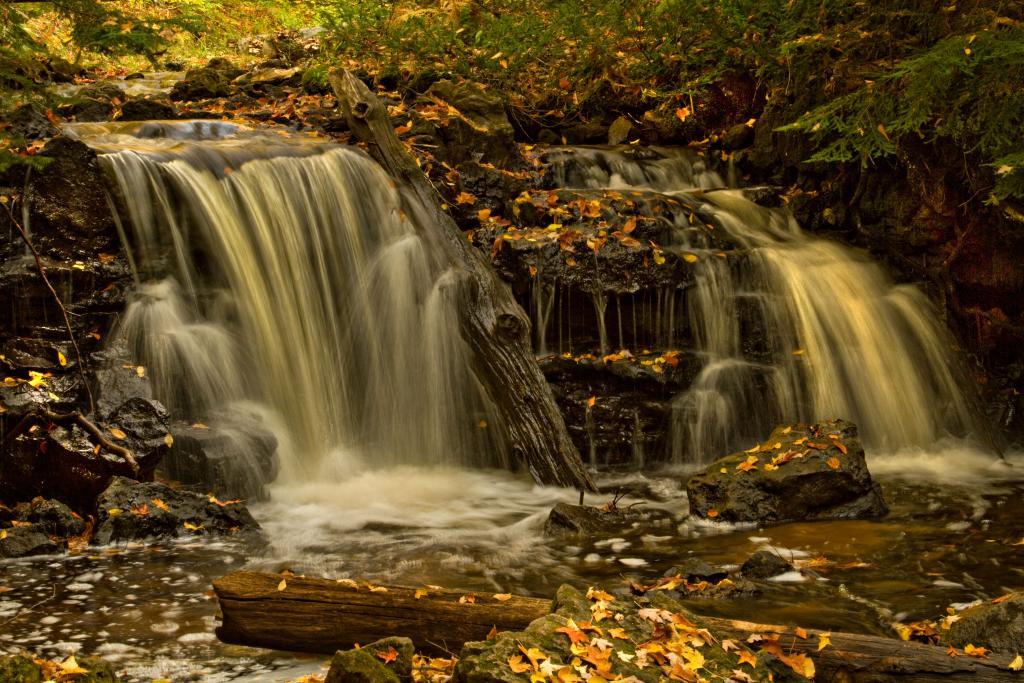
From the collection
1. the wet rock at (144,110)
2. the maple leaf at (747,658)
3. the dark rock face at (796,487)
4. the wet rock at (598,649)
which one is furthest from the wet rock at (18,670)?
the wet rock at (144,110)

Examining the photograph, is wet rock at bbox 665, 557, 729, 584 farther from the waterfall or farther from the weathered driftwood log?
the waterfall

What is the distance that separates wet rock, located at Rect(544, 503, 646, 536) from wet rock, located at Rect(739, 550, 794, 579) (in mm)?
1222

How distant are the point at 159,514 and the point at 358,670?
3.32 meters

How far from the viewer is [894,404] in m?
8.67

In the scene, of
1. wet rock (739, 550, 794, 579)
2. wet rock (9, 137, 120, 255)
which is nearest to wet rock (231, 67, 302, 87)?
wet rock (9, 137, 120, 255)

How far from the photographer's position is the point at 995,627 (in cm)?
357

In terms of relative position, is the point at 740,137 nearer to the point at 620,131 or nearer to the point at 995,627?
the point at 620,131

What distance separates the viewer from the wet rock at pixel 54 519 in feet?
18.2

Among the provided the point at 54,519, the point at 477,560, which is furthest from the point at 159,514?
the point at 477,560

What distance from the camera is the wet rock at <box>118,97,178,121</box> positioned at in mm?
10570

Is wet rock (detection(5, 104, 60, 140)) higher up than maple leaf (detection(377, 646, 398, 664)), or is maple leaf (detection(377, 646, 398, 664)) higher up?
wet rock (detection(5, 104, 60, 140))

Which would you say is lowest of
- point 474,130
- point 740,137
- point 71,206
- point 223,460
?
point 223,460

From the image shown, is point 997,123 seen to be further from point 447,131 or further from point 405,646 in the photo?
point 405,646

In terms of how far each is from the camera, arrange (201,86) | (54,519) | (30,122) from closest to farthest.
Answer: (54,519)
(30,122)
(201,86)
